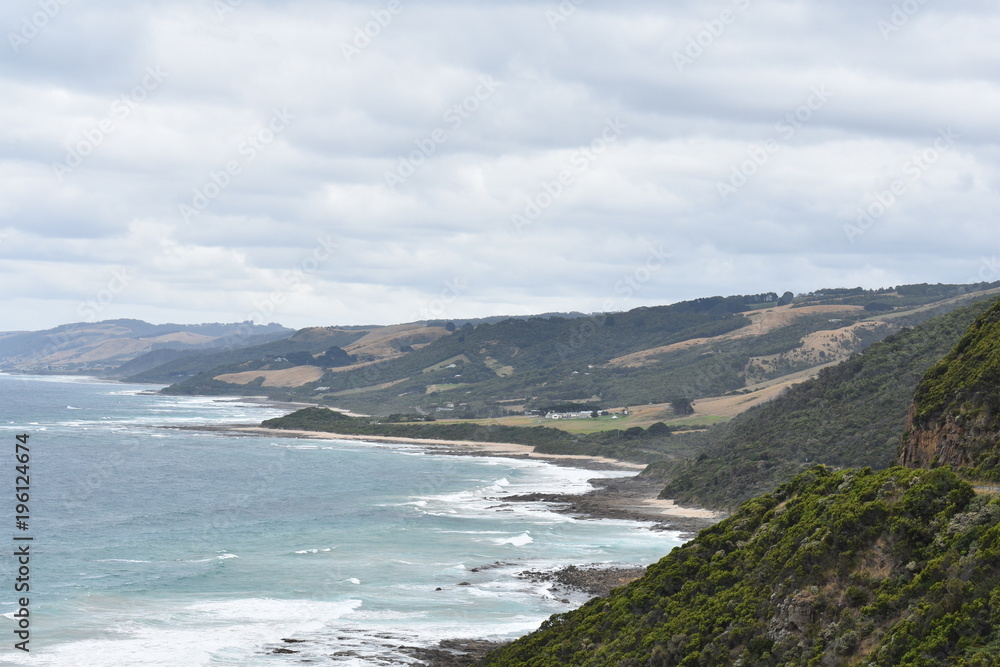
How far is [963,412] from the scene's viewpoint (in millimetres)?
36188

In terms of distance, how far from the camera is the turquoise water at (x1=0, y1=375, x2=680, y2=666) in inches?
1610

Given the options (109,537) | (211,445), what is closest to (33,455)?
(211,445)

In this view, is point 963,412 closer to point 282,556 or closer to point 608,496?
point 282,556

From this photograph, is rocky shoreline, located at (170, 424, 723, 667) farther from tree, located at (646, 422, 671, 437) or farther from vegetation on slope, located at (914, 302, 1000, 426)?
vegetation on slope, located at (914, 302, 1000, 426)

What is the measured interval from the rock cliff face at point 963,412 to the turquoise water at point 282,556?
1605 centimetres

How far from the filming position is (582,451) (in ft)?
433

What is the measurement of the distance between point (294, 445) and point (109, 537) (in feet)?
254

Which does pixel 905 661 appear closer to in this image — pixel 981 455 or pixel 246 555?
pixel 981 455

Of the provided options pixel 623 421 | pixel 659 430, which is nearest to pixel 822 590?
pixel 659 430

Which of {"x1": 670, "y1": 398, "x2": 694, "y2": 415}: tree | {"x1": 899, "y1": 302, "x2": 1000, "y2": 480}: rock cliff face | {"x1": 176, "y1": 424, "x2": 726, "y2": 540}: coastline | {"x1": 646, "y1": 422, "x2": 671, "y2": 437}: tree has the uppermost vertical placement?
{"x1": 899, "y1": 302, "x2": 1000, "y2": 480}: rock cliff face

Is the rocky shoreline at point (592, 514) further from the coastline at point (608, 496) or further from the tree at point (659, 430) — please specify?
the tree at point (659, 430)

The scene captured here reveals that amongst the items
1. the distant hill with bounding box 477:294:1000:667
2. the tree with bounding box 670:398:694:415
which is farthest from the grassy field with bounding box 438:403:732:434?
the distant hill with bounding box 477:294:1000:667

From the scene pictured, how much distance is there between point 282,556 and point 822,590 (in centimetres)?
3970

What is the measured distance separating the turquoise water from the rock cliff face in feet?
52.6
